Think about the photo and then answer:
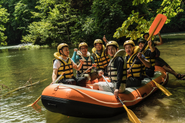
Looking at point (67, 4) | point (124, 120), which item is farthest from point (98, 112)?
point (67, 4)

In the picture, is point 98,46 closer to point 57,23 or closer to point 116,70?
point 116,70

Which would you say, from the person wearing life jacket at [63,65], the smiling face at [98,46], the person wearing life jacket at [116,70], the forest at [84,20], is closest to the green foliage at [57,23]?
the forest at [84,20]

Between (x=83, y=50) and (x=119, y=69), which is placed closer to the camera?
(x=119, y=69)

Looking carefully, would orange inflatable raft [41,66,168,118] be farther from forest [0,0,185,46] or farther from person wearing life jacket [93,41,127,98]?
forest [0,0,185,46]

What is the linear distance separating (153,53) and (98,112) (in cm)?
244

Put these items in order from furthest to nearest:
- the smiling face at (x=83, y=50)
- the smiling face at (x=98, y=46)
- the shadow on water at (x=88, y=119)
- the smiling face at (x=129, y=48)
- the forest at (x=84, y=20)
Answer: the forest at (x=84, y=20), the smiling face at (x=98, y=46), the smiling face at (x=83, y=50), the smiling face at (x=129, y=48), the shadow on water at (x=88, y=119)

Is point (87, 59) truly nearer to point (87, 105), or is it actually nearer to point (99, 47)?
point (99, 47)

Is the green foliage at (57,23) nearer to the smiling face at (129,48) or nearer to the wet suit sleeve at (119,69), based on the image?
the smiling face at (129,48)

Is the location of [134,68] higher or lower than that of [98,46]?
lower

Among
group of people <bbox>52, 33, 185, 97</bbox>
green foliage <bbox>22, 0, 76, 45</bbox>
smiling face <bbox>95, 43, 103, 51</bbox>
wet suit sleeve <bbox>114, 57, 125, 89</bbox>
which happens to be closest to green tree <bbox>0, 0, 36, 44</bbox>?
green foliage <bbox>22, 0, 76, 45</bbox>

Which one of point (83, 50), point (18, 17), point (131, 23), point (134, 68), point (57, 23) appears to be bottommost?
point (134, 68)

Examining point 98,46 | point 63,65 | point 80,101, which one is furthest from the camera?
point 98,46

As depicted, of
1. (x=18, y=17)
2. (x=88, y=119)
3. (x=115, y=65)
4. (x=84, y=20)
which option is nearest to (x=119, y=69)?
(x=115, y=65)

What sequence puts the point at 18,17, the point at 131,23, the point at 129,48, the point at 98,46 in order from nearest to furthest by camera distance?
the point at 129,48, the point at 98,46, the point at 131,23, the point at 18,17
